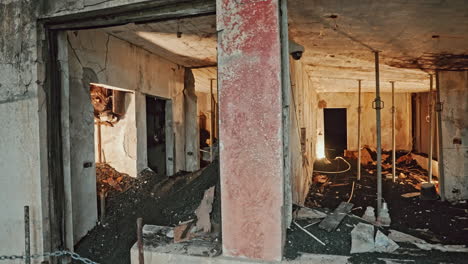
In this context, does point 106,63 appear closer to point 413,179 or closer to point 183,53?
point 183,53

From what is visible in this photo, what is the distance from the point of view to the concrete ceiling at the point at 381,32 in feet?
10.3

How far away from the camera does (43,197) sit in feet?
10.3

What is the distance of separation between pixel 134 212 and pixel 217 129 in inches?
77.6

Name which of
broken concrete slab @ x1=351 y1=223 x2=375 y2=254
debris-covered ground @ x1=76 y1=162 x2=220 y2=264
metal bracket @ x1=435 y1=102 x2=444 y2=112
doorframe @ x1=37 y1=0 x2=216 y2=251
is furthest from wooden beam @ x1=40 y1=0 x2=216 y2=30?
metal bracket @ x1=435 y1=102 x2=444 y2=112

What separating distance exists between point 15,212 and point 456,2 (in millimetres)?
5133

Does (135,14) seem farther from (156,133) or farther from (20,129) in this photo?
(156,133)

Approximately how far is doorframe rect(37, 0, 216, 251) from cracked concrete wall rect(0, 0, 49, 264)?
0.21ft

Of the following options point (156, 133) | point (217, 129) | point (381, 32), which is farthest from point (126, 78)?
point (381, 32)

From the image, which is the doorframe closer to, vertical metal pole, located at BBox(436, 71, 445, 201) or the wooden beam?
the wooden beam

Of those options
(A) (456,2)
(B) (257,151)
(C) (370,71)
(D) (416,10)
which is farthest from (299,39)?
(C) (370,71)

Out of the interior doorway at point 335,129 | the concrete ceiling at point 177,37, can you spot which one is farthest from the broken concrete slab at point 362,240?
the interior doorway at point 335,129

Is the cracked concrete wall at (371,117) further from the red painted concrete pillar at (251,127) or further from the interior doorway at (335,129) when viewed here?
the red painted concrete pillar at (251,127)

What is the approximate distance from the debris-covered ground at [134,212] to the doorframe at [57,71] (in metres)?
0.80

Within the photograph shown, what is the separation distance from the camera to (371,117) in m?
12.8
